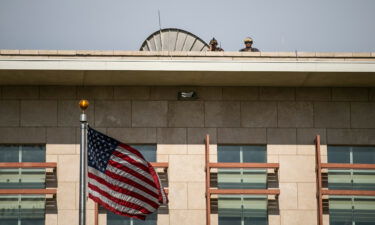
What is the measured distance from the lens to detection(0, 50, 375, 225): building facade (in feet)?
82.5

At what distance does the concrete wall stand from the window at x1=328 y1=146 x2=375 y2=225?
1.48ft

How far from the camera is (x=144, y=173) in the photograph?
2127 centimetres

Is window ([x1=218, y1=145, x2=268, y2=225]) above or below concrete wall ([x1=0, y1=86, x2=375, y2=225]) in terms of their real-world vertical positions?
below

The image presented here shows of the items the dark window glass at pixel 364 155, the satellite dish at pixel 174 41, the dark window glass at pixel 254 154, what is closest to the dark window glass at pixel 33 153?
the satellite dish at pixel 174 41

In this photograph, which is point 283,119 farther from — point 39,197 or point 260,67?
point 39,197

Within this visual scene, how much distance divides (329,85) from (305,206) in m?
3.44

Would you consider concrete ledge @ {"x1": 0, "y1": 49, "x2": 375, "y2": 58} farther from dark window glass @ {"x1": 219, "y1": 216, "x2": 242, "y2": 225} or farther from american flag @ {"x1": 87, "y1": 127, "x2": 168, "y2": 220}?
american flag @ {"x1": 87, "y1": 127, "x2": 168, "y2": 220}

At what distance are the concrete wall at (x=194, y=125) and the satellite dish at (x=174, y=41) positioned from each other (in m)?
1.72

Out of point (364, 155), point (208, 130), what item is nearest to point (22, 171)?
point (208, 130)

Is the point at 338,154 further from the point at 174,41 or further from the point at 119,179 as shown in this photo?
the point at 119,179

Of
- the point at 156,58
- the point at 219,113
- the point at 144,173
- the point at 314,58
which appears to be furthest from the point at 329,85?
the point at 144,173

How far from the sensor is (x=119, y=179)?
68.0 ft

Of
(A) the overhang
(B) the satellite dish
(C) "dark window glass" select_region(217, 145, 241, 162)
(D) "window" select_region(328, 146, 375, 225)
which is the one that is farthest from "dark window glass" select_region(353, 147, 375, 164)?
(B) the satellite dish

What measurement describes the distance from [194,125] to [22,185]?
4907 millimetres
